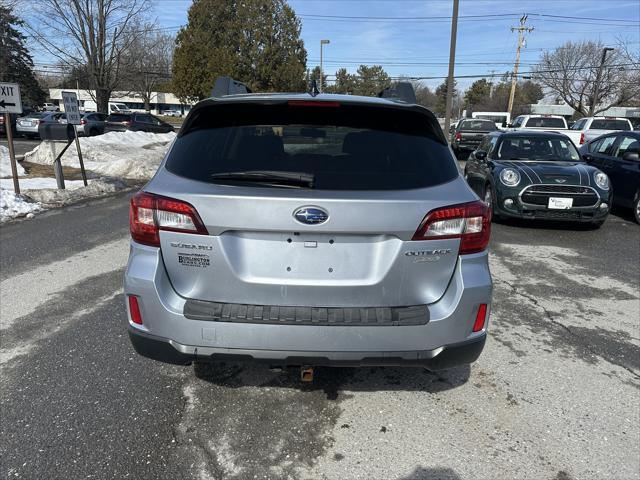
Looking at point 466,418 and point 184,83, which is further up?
point 184,83

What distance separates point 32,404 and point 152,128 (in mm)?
26091

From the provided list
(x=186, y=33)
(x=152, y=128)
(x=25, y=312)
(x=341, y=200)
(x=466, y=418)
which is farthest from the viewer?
(x=186, y=33)

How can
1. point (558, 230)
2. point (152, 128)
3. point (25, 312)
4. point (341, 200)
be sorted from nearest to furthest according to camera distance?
point (341, 200) → point (25, 312) → point (558, 230) → point (152, 128)

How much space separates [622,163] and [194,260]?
950 centimetres

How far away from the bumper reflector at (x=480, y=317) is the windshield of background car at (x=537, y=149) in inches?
279

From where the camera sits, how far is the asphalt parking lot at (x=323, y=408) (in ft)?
8.18

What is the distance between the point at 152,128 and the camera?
88.1ft

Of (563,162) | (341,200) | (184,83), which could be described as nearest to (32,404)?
(341,200)

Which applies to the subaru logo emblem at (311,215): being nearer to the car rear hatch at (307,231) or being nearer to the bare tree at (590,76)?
the car rear hatch at (307,231)

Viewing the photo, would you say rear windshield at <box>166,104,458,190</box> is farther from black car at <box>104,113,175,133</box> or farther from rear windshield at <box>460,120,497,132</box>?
black car at <box>104,113,175,133</box>

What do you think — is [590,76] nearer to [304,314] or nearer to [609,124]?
[609,124]

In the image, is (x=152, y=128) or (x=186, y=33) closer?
(x=152, y=128)

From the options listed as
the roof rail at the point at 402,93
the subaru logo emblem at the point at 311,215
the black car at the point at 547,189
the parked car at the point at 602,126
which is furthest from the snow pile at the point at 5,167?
the parked car at the point at 602,126

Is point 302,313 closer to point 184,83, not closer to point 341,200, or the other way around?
point 341,200
